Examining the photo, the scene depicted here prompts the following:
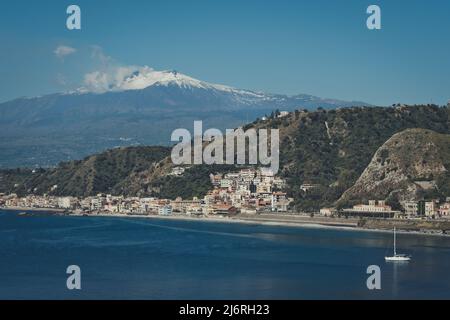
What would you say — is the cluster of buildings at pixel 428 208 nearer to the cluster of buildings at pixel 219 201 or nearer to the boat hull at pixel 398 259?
the cluster of buildings at pixel 219 201

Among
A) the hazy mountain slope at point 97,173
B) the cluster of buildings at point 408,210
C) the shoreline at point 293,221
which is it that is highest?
the hazy mountain slope at point 97,173

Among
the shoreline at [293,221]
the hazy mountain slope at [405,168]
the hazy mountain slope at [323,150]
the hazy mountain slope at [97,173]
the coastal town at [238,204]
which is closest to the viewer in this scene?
the shoreline at [293,221]

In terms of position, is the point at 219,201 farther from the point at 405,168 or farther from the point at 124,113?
the point at 124,113

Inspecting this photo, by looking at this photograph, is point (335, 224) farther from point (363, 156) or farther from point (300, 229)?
point (363, 156)

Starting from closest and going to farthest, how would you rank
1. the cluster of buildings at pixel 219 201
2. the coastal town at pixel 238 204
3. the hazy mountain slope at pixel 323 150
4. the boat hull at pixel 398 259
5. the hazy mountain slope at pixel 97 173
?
the boat hull at pixel 398 259 < the coastal town at pixel 238 204 < the cluster of buildings at pixel 219 201 < the hazy mountain slope at pixel 323 150 < the hazy mountain slope at pixel 97 173

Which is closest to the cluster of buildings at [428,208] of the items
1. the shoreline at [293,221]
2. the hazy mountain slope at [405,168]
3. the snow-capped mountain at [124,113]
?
the hazy mountain slope at [405,168]

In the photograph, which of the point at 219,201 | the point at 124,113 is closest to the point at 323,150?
the point at 219,201
